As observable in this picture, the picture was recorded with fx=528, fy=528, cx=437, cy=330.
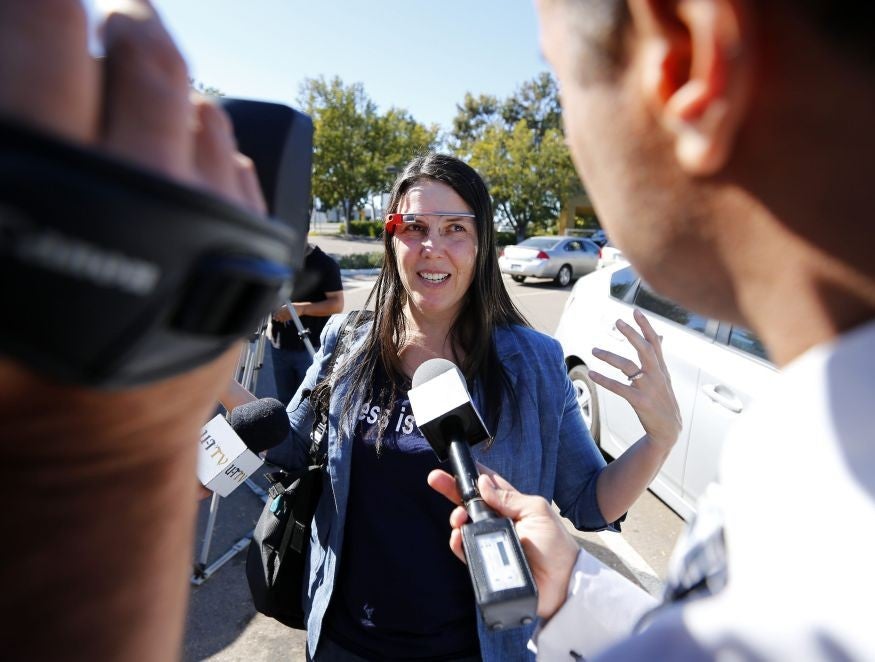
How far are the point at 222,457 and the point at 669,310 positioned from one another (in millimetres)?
3137

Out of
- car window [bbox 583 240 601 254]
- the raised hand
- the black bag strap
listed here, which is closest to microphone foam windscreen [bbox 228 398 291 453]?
the black bag strap

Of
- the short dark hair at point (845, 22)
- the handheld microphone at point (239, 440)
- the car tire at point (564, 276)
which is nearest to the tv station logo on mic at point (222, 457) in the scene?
the handheld microphone at point (239, 440)

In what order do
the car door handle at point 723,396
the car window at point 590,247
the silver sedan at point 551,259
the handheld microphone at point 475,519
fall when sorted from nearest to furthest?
the handheld microphone at point 475,519, the car door handle at point 723,396, the silver sedan at point 551,259, the car window at point 590,247

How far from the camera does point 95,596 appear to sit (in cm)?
41

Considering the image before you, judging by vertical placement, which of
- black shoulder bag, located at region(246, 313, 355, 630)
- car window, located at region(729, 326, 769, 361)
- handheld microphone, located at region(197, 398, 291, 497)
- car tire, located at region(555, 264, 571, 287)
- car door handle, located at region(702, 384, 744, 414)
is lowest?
car tire, located at region(555, 264, 571, 287)

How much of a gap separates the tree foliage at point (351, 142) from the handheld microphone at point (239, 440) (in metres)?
24.7

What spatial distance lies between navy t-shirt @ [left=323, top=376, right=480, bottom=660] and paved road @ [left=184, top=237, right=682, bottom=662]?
1400 millimetres

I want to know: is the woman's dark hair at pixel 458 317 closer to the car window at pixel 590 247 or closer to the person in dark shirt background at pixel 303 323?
the person in dark shirt background at pixel 303 323

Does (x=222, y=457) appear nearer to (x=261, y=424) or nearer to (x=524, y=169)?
(x=261, y=424)

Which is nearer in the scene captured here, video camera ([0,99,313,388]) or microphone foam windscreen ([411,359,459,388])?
video camera ([0,99,313,388])

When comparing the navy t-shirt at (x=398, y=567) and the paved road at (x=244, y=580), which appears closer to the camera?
the navy t-shirt at (x=398, y=567)

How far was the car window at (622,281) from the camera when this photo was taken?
4.20 metres

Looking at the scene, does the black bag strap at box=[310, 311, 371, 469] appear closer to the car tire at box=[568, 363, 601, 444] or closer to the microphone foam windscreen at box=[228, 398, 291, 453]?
the microphone foam windscreen at box=[228, 398, 291, 453]

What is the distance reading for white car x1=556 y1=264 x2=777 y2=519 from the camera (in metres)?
2.89
